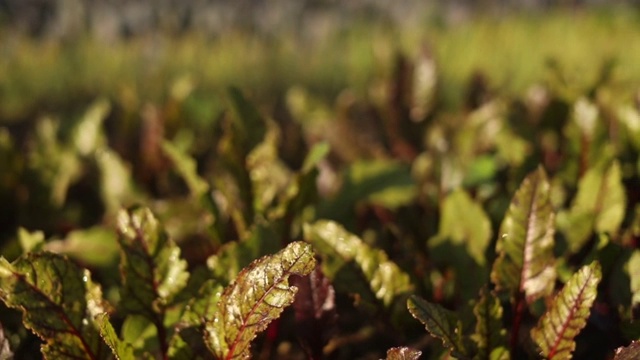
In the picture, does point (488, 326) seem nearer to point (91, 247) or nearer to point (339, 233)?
point (339, 233)

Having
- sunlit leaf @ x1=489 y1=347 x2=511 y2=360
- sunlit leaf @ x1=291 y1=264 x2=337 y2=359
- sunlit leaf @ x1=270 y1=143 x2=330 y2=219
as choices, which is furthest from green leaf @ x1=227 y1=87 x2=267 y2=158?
sunlit leaf @ x1=489 y1=347 x2=511 y2=360

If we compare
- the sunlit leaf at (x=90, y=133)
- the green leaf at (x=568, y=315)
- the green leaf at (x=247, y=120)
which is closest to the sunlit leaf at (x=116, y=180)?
the sunlit leaf at (x=90, y=133)

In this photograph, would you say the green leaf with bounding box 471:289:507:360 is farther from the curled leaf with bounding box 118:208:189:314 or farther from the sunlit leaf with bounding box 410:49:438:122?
the sunlit leaf with bounding box 410:49:438:122

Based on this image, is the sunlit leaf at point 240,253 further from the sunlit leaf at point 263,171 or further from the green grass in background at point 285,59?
the green grass in background at point 285,59

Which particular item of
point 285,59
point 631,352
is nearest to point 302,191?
point 631,352

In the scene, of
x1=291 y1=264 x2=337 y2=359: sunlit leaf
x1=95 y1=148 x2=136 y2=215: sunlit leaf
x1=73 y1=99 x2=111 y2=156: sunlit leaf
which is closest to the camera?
x1=291 y1=264 x2=337 y2=359: sunlit leaf

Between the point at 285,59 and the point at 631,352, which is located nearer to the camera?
the point at 631,352
